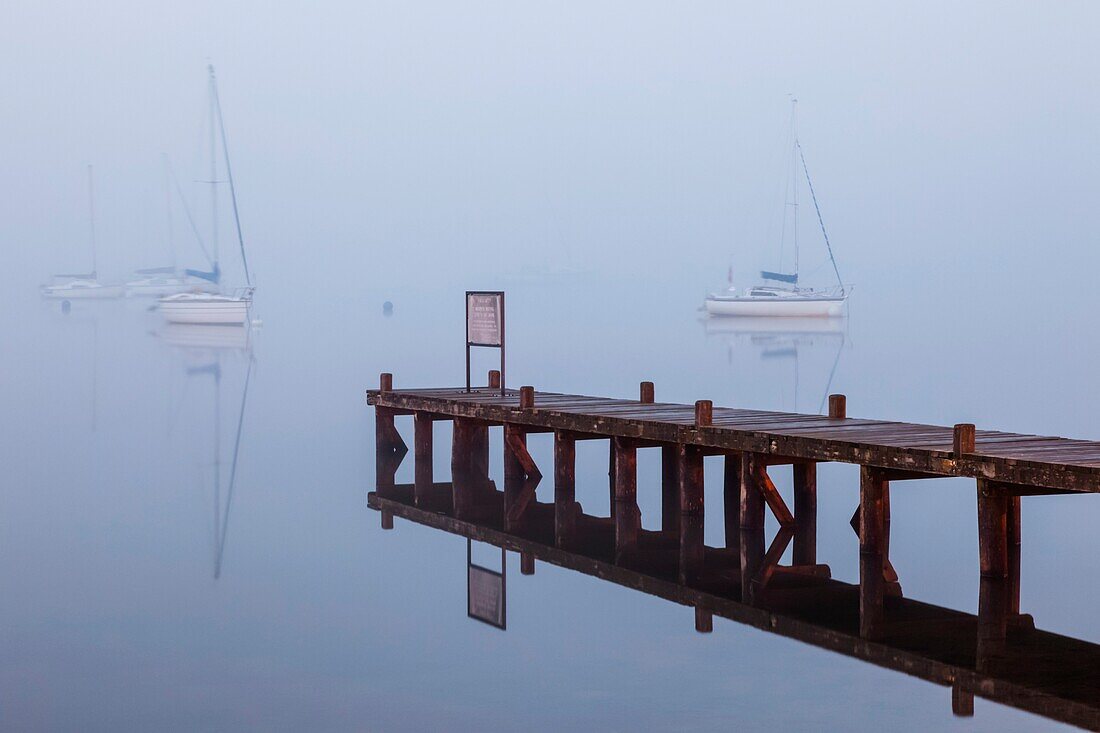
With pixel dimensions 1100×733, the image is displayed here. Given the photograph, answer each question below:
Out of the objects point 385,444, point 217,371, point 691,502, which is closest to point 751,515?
point 691,502

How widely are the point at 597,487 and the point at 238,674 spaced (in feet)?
31.7

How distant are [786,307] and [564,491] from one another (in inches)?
2951

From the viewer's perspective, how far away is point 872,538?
13703 millimetres

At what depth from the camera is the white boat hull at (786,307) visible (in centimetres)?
9019

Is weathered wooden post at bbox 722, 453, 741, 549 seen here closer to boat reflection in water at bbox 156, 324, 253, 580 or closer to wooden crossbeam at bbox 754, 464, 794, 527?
wooden crossbeam at bbox 754, 464, 794, 527

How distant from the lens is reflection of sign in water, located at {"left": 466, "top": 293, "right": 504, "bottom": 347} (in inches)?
789

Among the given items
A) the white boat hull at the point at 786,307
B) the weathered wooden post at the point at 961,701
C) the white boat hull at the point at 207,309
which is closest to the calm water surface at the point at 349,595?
the weathered wooden post at the point at 961,701

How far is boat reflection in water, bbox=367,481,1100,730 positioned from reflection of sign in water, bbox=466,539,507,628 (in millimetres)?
132

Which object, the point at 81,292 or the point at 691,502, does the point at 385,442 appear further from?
the point at 81,292

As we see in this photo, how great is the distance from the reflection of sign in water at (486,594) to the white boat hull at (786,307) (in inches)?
3024

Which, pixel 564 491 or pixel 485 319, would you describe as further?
pixel 485 319

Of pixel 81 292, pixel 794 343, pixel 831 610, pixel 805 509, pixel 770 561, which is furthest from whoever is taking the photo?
pixel 81 292

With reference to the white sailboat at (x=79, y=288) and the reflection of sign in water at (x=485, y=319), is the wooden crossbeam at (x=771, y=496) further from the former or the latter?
the white sailboat at (x=79, y=288)

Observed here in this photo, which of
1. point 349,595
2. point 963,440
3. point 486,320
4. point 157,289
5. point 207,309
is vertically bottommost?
point 349,595
